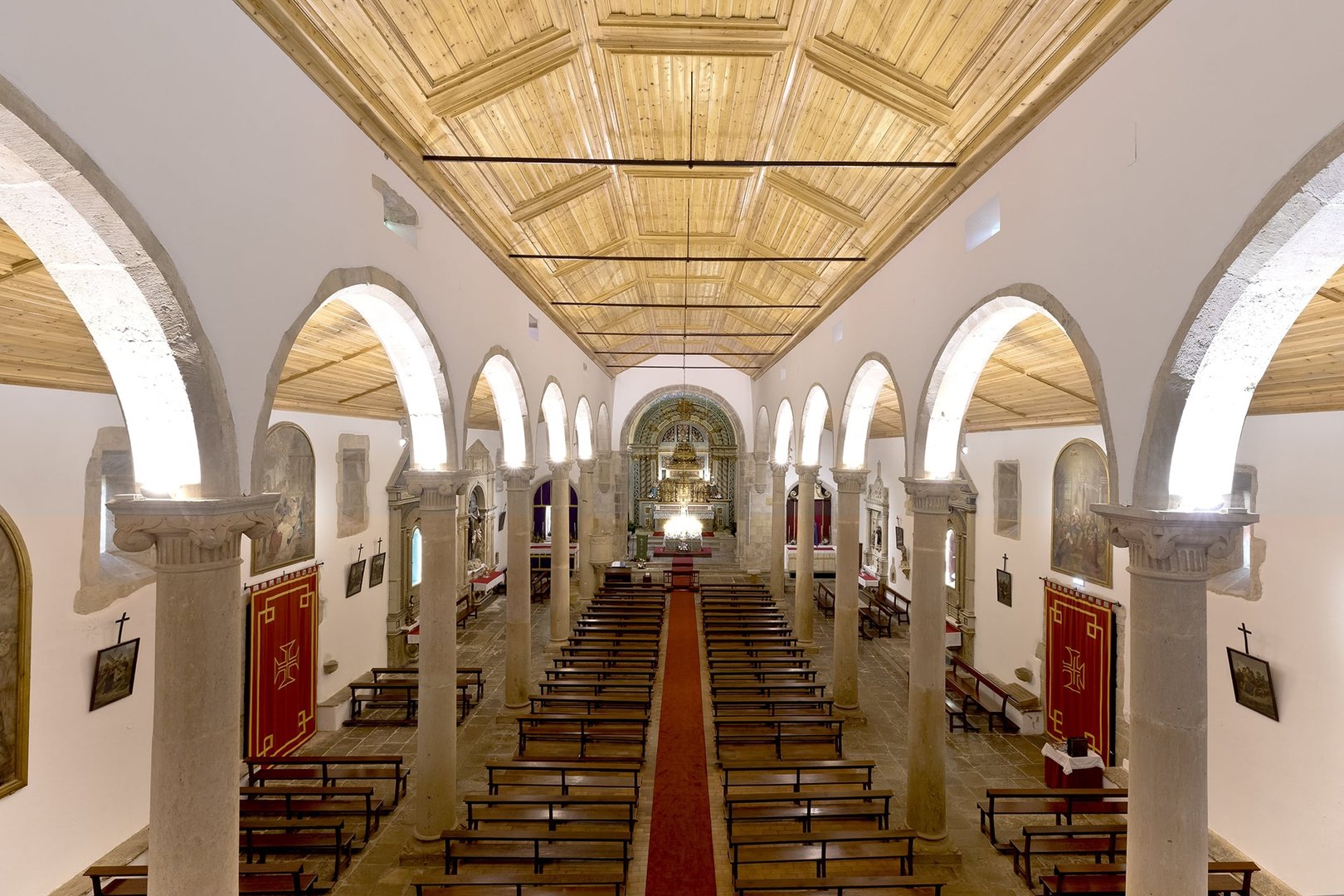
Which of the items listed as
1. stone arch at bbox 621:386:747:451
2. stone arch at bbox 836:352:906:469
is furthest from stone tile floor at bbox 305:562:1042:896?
stone arch at bbox 621:386:747:451

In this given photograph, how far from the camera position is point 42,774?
6914mm

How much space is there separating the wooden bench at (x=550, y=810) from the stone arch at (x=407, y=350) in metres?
4.08

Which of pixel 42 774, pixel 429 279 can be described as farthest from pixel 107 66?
pixel 42 774

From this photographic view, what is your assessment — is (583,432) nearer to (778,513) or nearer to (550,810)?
(778,513)

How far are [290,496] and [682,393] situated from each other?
15.7 meters

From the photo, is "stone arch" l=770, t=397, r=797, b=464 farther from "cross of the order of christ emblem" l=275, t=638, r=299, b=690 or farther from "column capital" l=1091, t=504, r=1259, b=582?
"column capital" l=1091, t=504, r=1259, b=582

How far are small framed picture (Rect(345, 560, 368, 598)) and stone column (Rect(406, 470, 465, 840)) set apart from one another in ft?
19.4

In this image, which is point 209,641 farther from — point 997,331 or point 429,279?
point 997,331

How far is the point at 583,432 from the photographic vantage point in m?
19.1

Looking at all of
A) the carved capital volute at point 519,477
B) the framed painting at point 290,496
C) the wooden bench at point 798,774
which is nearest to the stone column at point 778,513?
the carved capital volute at point 519,477

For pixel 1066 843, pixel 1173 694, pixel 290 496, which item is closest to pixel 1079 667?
pixel 1066 843

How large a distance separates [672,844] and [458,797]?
3.07m

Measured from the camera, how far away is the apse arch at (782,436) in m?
18.1

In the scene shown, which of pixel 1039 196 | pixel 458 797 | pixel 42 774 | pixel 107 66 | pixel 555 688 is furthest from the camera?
pixel 555 688
